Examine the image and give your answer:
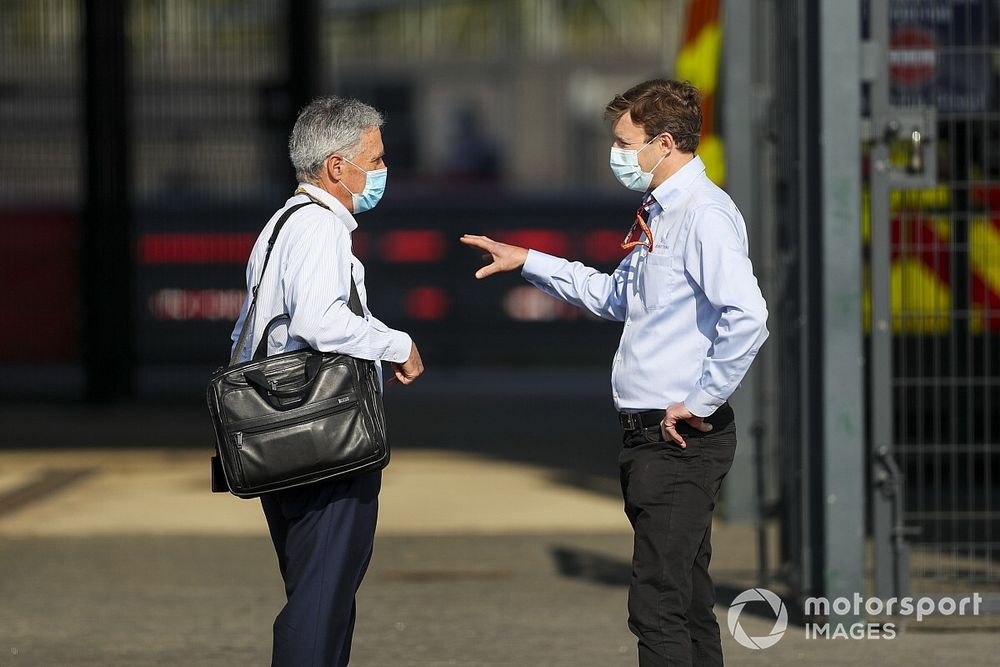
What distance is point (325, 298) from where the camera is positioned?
430 centimetres

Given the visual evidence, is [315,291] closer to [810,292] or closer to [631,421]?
[631,421]

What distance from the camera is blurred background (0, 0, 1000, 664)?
6.38 metres

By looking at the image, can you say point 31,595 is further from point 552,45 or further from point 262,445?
point 552,45

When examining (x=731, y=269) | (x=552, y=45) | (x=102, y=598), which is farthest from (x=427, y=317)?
(x=552, y=45)

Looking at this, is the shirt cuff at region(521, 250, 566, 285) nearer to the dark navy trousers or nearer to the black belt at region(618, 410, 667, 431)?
the black belt at region(618, 410, 667, 431)

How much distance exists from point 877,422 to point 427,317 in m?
13.5

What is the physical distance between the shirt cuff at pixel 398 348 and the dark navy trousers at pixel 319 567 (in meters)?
0.32

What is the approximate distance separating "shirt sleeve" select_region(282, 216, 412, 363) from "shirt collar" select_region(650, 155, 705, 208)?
821mm

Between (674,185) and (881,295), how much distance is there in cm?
208

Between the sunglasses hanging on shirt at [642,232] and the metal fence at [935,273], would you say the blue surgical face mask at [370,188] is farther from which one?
the metal fence at [935,273]

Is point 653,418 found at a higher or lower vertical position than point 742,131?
lower

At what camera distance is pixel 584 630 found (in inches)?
256

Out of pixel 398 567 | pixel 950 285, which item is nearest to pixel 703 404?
pixel 398 567

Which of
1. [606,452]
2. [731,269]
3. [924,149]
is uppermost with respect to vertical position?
[924,149]
